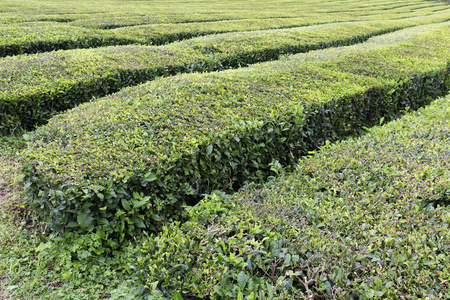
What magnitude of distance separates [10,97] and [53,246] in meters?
3.26

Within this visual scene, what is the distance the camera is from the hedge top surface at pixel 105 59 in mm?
5770

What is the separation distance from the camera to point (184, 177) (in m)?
3.65

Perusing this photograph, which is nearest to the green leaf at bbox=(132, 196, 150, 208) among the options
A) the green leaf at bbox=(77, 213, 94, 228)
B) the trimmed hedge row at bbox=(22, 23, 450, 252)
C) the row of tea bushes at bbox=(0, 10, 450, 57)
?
the trimmed hedge row at bbox=(22, 23, 450, 252)

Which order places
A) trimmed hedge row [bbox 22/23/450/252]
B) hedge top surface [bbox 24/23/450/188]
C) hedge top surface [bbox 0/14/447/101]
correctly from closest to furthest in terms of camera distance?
trimmed hedge row [bbox 22/23/450/252]
hedge top surface [bbox 24/23/450/188]
hedge top surface [bbox 0/14/447/101]

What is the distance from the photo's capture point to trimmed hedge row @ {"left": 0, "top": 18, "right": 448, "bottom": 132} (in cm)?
550

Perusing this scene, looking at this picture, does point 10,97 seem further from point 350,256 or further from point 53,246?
point 350,256

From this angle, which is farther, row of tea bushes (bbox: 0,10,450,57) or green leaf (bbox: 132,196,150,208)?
row of tea bushes (bbox: 0,10,450,57)

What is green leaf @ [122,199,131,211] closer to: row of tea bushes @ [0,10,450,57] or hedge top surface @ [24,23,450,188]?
hedge top surface @ [24,23,450,188]

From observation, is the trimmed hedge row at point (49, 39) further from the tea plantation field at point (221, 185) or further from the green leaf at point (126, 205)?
the green leaf at point (126, 205)

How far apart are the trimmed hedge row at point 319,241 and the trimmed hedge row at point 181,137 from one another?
2.58 ft

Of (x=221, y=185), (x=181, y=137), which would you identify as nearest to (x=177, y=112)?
(x=181, y=137)

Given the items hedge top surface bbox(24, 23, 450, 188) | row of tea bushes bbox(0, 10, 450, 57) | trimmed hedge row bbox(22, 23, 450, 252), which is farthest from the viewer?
row of tea bushes bbox(0, 10, 450, 57)

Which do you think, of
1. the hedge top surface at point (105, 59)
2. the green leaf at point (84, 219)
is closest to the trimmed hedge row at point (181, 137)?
the green leaf at point (84, 219)

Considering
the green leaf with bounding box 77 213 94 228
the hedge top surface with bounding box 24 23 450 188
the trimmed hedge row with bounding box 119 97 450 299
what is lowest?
the green leaf with bounding box 77 213 94 228
